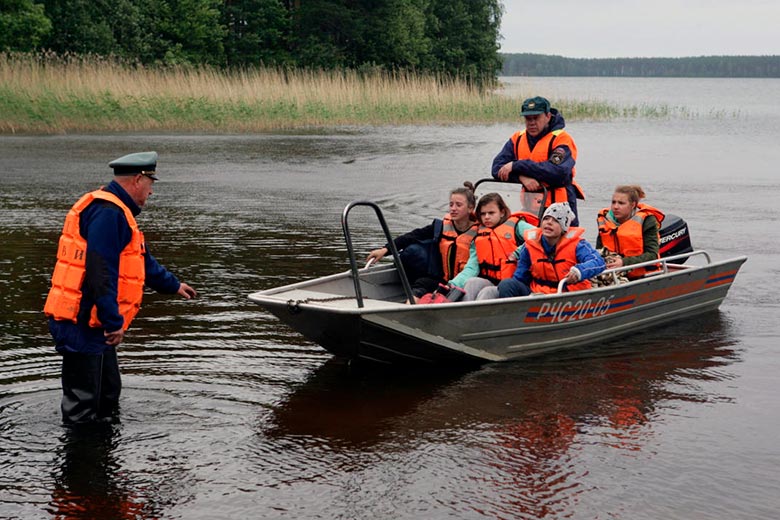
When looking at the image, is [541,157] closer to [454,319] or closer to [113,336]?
[454,319]

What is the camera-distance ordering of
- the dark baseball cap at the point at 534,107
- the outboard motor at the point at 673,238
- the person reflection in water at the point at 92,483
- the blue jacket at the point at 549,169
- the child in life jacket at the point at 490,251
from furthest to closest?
the outboard motor at the point at 673,238, the dark baseball cap at the point at 534,107, the blue jacket at the point at 549,169, the child in life jacket at the point at 490,251, the person reflection in water at the point at 92,483

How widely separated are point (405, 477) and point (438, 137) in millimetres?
26613

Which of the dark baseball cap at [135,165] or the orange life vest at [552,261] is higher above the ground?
the dark baseball cap at [135,165]

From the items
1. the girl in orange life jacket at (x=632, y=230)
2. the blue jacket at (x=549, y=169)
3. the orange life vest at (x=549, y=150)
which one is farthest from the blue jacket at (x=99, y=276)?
the girl in orange life jacket at (x=632, y=230)

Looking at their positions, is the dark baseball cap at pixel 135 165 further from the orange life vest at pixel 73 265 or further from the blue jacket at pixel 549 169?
the blue jacket at pixel 549 169

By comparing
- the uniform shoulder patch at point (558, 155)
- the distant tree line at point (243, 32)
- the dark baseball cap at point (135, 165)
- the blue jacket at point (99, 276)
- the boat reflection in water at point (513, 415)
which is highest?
the distant tree line at point (243, 32)

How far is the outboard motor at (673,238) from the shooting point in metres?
10.4

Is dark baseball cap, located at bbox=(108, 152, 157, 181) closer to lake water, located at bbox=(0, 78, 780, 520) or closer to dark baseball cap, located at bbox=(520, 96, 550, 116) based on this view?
lake water, located at bbox=(0, 78, 780, 520)

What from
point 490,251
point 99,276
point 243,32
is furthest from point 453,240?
point 243,32

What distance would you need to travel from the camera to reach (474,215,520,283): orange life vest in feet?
28.0

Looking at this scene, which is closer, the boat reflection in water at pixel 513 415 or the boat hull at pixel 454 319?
the boat reflection in water at pixel 513 415

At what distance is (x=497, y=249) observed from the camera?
854 centimetres

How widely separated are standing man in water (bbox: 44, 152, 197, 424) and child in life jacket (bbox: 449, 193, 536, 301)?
Result: 9.89 ft

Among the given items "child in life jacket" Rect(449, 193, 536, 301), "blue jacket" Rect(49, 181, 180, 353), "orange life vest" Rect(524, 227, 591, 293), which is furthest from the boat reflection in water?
"blue jacket" Rect(49, 181, 180, 353)
